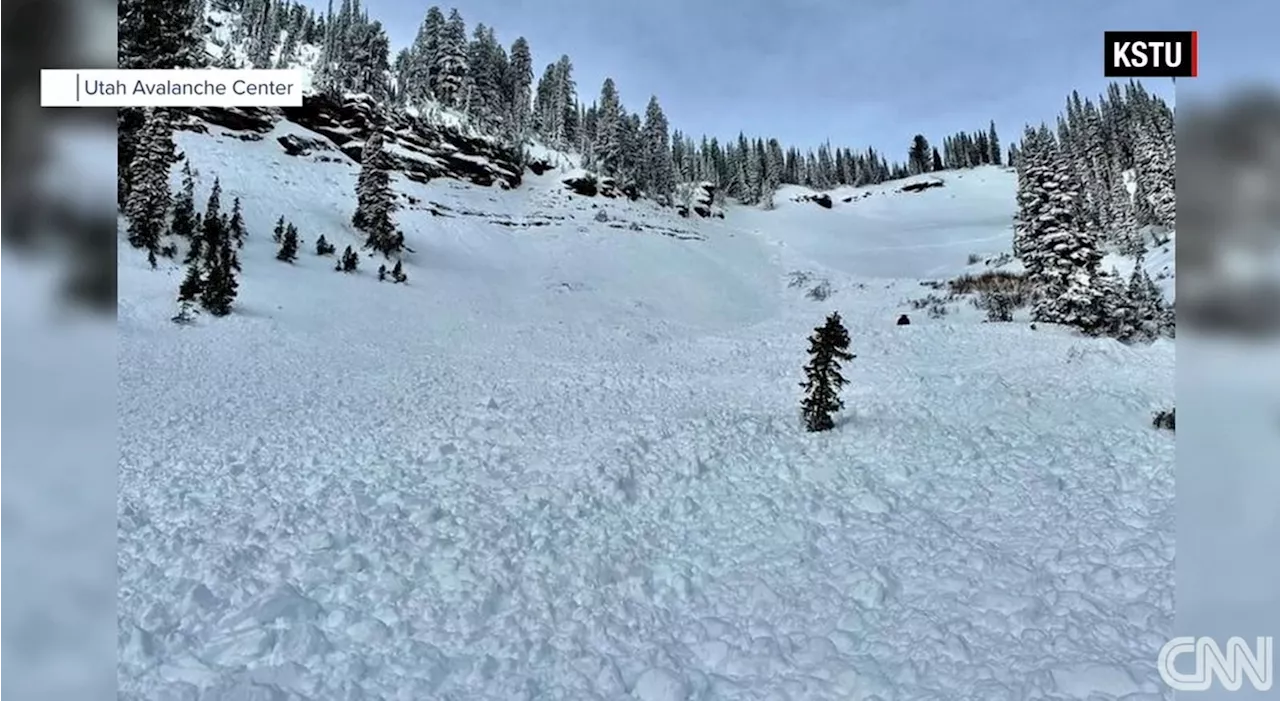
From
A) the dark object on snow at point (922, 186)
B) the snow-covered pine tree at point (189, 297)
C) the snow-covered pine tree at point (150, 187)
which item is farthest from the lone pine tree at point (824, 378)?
the dark object on snow at point (922, 186)

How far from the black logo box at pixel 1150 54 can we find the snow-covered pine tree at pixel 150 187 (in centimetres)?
2558

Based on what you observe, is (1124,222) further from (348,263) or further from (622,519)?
(622,519)

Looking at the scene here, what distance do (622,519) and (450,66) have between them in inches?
2892

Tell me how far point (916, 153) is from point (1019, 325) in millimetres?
118498

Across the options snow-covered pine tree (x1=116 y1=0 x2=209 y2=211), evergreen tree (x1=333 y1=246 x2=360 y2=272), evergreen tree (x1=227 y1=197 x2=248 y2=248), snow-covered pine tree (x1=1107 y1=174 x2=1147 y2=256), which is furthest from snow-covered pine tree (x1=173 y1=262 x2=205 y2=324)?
snow-covered pine tree (x1=1107 y1=174 x2=1147 y2=256)

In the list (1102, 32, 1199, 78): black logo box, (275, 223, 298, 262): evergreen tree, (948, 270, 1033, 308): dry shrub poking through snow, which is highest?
(275, 223, 298, 262): evergreen tree

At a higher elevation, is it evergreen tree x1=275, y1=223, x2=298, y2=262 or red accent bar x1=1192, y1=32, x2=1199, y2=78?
evergreen tree x1=275, y1=223, x2=298, y2=262

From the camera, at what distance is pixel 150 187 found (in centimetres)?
2366

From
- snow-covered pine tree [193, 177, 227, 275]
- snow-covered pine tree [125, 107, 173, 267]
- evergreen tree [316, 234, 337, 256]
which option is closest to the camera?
snow-covered pine tree [125, 107, 173, 267]

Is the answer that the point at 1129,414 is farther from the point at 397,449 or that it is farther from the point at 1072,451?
the point at 397,449

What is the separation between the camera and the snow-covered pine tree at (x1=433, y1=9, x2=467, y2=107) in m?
70.8

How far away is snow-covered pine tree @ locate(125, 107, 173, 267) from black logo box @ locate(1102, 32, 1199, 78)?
2558 centimetres

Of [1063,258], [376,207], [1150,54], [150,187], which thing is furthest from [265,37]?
[1150,54]

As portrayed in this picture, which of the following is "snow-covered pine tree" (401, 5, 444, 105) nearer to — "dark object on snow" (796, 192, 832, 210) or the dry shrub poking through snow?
"dark object on snow" (796, 192, 832, 210)
